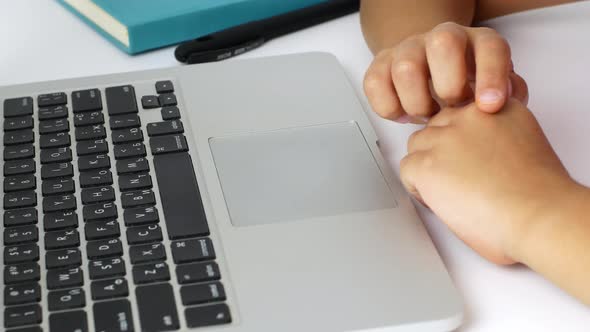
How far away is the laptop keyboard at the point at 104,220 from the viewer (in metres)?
0.44

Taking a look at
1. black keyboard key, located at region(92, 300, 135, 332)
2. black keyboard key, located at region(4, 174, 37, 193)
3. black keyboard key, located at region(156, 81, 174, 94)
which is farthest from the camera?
black keyboard key, located at region(156, 81, 174, 94)

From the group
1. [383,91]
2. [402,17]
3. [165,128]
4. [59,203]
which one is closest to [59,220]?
[59,203]

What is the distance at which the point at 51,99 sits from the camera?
0.63 meters

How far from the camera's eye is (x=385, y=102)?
0.59 m

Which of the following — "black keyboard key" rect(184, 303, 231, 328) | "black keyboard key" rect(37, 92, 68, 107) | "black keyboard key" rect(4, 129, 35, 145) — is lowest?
"black keyboard key" rect(184, 303, 231, 328)

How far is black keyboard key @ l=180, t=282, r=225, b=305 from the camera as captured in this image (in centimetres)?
45

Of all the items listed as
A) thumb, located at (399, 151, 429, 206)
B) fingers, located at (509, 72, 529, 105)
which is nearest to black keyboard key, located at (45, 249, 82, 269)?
thumb, located at (399, 151, 429, 206)

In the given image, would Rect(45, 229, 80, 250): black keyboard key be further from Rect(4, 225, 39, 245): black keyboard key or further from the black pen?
the black pen

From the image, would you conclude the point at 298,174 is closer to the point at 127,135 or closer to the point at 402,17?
the point at 127,135

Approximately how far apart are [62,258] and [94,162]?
0.10 metres

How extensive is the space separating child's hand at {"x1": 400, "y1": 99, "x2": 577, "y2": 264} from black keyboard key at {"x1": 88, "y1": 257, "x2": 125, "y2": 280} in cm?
19

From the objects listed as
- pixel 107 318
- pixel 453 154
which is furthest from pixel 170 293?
pixel 453 154

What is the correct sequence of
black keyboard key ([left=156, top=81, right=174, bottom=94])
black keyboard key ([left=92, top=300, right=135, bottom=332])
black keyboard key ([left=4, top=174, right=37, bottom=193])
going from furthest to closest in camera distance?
black keyboard key ([left=156, top=81, right=174, bottom=94]), black keyboard key ([left=4, top=174, right=37, bottom=193]), black keyboard key ([left=92, top=300, right=135, bottom=332])

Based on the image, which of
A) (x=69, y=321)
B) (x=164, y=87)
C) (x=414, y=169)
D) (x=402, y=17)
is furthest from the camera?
(x=402, y=17)
